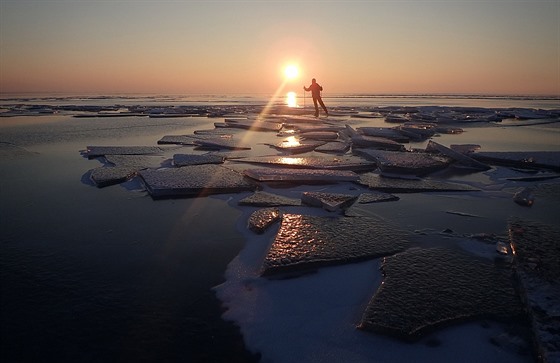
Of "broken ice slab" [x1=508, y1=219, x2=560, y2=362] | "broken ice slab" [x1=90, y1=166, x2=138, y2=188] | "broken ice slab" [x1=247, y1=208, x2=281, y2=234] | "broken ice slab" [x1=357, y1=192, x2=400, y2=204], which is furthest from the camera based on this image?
"broken ice slab" [x1=90, y1=166, x2=138, y2=188]

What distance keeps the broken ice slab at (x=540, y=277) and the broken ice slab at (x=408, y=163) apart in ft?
5.76

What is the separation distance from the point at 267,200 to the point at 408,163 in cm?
213

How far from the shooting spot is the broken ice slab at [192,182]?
340 cm

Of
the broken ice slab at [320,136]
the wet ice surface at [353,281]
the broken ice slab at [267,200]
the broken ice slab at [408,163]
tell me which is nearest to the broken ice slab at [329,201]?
the wet ice surface at [353,281]

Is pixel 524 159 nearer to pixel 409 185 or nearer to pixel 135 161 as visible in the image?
pixel 409 185

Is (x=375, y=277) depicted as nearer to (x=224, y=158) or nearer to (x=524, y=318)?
(x=524, y=318)

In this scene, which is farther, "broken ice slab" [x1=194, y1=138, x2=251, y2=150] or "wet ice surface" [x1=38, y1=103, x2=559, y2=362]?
"broken ice slab" [x1=194, y1=138, x2=251, y2=150]

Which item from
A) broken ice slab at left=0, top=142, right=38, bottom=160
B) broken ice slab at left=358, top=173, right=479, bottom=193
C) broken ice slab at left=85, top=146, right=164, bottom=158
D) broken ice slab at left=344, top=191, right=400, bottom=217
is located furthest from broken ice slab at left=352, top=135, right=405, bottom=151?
broken ice slab at left=0, top=142, right=38, bottom=160

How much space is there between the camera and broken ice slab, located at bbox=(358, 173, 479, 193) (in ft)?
11.9

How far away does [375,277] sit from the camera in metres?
1.91

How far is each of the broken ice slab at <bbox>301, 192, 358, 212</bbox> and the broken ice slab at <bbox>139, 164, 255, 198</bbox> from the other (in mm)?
755

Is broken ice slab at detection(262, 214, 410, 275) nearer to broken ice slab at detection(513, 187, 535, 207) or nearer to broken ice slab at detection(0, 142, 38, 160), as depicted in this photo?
broken ice slab at detection(513, 187, 535, 207)

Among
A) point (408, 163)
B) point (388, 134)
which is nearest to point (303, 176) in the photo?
point (408, 163)

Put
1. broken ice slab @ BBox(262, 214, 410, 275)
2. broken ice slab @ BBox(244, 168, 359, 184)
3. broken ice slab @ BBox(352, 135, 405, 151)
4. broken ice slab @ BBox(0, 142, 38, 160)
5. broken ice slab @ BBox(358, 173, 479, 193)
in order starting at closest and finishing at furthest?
1. broken ice slab @ BBox(262, 214, 410, 275)
2. broken ice slab @ BBox(358, 173, 479, 193)
3. broken ice slab @ BBox(244, 168, 359, 184)
4. broken ice slab @ BBox(0, 142, 38, 160)
5. broken ice slab @ BBox(352, 135, 405, 151)
